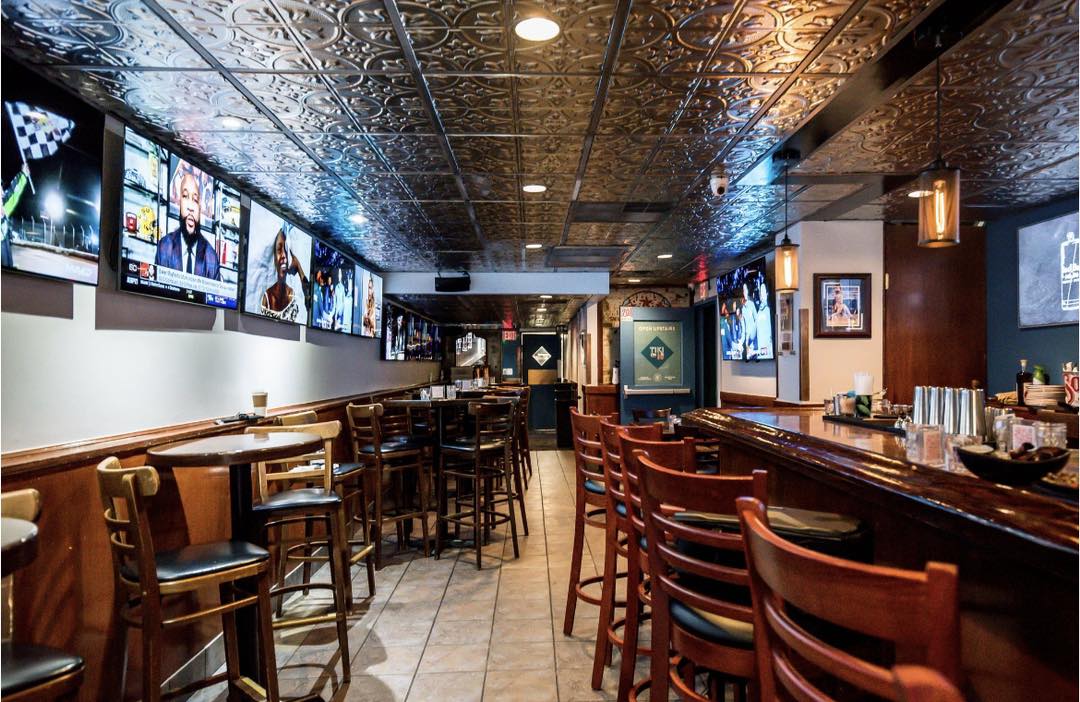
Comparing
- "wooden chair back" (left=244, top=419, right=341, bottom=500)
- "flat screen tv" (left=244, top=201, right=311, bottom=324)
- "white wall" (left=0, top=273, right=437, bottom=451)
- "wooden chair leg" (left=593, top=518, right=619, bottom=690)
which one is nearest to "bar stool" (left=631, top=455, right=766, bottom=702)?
"wooden chair leg" (left=593, top=518, right=619, bottom=690)

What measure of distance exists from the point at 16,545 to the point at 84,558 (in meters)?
1.41

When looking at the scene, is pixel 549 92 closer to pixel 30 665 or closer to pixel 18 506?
pixel 18 506

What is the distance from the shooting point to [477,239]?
632 cm

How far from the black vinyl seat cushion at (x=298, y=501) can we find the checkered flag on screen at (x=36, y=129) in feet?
5.44

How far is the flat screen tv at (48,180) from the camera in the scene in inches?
90.7

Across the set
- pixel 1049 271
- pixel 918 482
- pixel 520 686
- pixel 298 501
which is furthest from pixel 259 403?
pixel 1049 271

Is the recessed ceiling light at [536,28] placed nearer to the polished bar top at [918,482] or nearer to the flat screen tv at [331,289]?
the polished bar top at [918,482]

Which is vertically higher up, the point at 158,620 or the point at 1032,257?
the point at 1032,257

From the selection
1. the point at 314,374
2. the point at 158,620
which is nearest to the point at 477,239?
the point at 314,374

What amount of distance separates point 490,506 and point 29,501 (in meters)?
3.72

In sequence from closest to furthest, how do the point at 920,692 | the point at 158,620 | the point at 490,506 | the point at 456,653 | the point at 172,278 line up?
the point at 920,692, the point at 158,620, the point at 456,653, the point at 172,278, the point at 490,506

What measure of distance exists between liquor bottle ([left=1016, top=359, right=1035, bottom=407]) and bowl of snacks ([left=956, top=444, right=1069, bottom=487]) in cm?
413

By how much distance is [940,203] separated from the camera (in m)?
2.80

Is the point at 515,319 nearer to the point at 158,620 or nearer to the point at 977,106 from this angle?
the point at 977,106
